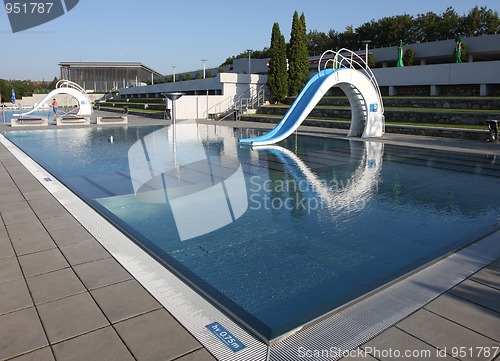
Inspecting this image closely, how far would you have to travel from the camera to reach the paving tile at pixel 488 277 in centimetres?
436

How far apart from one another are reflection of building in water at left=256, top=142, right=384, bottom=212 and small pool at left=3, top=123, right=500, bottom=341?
0.03 metres

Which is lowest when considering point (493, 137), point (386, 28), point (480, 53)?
point (493, 137)

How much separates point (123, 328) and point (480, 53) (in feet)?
138

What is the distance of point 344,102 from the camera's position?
1194 inches

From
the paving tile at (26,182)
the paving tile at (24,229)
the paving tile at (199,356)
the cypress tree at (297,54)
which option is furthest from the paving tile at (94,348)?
the cypress tree at (297,54)

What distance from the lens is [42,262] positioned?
15.8 ft

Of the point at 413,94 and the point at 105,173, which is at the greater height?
the point at 413,94

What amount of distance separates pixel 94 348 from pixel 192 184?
6.65m

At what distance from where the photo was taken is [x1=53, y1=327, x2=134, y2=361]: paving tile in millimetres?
3039

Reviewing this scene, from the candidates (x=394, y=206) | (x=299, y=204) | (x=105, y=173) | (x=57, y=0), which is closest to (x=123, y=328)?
(x=299, y=204)

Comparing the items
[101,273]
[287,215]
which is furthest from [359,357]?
[287,215]

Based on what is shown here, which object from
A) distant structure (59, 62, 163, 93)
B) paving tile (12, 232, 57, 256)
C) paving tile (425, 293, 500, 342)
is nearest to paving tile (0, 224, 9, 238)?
paving tile (12, 232, 57, 256)

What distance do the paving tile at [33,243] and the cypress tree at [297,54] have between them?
32.5m

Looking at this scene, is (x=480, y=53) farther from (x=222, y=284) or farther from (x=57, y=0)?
(x=222, y=284)
